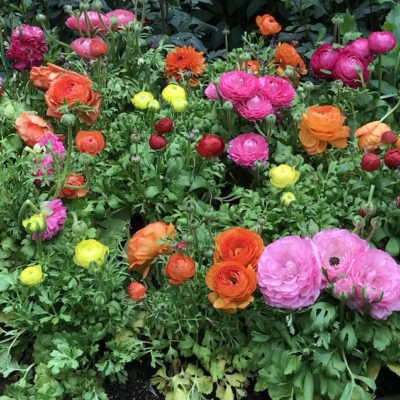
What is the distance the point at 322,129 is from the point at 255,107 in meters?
0.18

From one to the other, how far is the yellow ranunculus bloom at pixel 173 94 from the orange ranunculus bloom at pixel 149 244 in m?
0.57

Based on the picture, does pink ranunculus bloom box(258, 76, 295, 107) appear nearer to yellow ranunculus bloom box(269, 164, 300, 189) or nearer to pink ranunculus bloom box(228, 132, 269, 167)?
pink ranunculus bloom box(228, 132, 269, 167)

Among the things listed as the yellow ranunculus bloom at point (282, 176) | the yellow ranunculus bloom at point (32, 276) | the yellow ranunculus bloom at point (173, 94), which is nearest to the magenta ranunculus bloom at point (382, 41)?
the yellow ranunculus bloom at point (282, 176)

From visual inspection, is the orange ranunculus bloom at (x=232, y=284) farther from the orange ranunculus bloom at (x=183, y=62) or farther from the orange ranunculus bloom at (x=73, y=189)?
the orange ranunculus bloom at (x=183, y=62)

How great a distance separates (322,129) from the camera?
1.64m

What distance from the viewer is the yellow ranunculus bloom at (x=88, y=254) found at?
1.39 meters

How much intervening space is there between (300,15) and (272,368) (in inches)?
65.7

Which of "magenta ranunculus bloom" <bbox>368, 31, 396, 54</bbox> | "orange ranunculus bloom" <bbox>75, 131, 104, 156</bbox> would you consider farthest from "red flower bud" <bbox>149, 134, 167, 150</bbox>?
"magenta ranunculus bloom" <bbox>368, 31, 396, 54</bbox>

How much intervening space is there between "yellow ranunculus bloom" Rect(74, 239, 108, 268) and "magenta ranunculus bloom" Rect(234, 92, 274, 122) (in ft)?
1.76

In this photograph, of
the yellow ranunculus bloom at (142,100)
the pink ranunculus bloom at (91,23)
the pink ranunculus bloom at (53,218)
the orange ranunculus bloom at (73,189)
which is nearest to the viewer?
the pink ranunculus bloom at (53,218)

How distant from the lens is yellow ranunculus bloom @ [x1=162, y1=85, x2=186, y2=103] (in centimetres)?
187

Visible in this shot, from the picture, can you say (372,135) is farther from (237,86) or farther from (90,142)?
(90,142)

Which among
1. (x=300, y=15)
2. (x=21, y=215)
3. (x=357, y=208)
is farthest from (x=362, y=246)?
(x=300, y=15)

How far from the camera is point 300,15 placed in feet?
8.43
